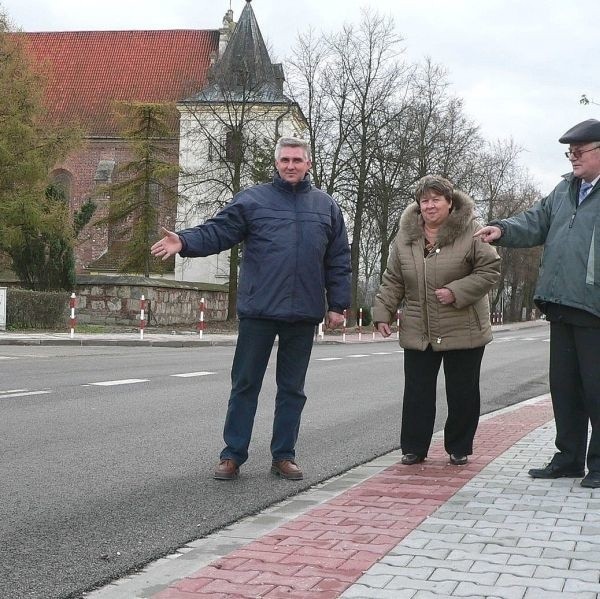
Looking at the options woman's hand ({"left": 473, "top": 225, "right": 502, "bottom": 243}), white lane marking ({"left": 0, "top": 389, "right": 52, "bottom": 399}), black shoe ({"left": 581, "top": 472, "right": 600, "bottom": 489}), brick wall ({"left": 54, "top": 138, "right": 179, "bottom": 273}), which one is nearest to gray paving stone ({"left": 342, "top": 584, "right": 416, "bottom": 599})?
black shoe ({"left": 581, "top": 472, "right": 600, "bottom": 489})

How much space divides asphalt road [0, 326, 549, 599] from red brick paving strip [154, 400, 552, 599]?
392mm

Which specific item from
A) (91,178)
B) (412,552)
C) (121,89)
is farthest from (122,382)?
(121,89)

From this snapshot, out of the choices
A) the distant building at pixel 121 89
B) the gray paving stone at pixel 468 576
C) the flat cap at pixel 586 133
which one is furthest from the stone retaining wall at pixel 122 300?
the gray paving stone at pixel 468 576

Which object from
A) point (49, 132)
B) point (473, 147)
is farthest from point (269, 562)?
point (473, 147)

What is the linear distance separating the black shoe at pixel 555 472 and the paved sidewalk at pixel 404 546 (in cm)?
8

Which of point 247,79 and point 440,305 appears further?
point 247,79

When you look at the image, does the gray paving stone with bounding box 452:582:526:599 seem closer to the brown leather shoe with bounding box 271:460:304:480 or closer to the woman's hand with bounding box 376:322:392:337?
the brown leather shoe with bounding box 271:460:304:480

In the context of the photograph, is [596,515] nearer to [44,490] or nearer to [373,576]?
[373,576]

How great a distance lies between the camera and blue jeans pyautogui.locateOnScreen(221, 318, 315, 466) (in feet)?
19.6

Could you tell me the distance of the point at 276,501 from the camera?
536cm

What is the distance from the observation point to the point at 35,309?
28094 mm

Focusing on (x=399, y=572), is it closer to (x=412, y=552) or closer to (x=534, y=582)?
(x=412, y=552)

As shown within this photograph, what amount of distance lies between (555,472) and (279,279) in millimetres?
1909

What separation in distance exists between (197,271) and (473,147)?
1849cm
